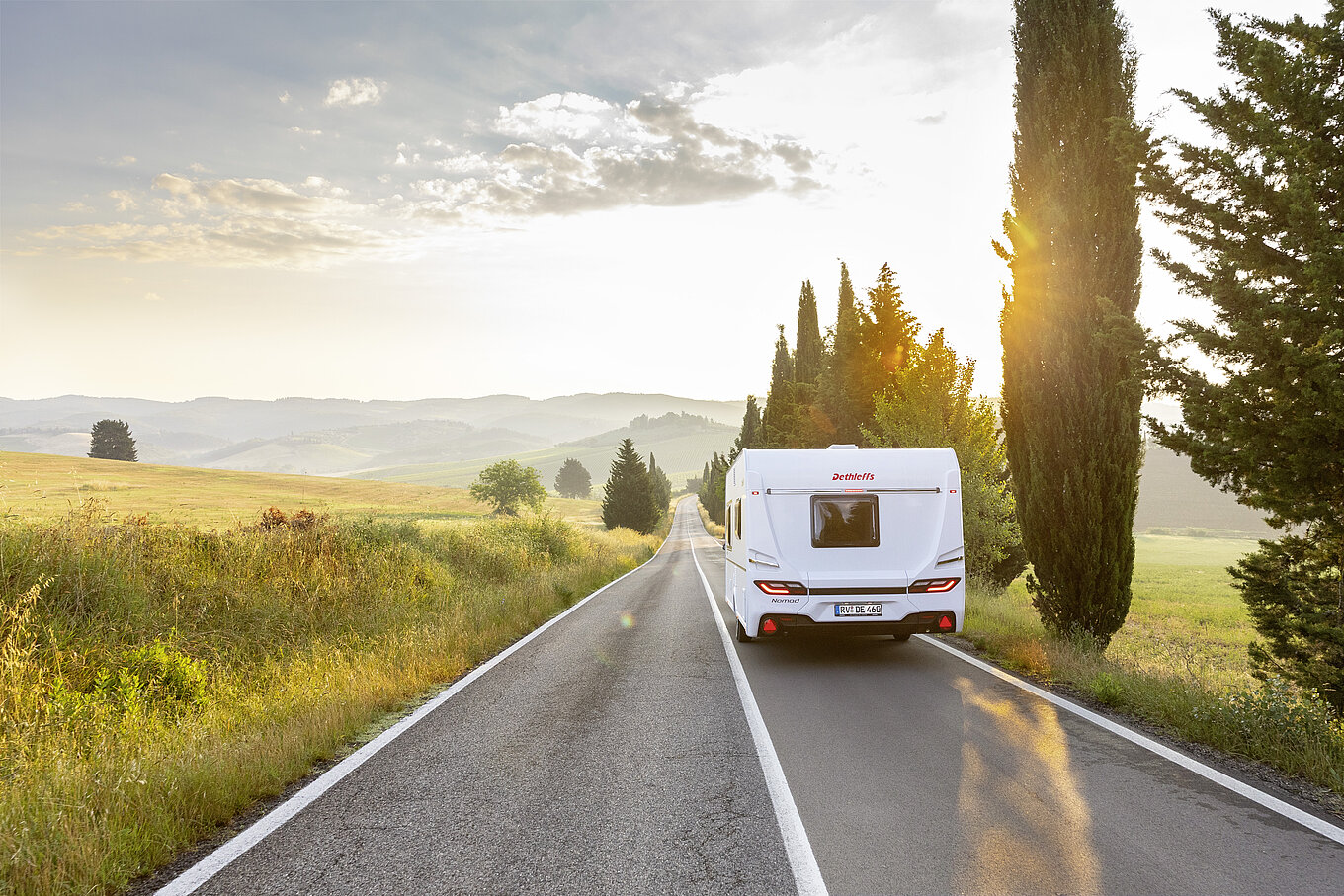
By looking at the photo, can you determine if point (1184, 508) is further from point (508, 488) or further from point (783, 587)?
point (783, 587)

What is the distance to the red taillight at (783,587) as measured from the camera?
8312mm

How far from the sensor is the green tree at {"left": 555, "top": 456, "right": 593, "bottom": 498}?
517ft

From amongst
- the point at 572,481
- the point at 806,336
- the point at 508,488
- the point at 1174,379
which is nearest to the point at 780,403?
the point at 806,336

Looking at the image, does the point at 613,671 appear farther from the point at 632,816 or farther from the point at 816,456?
the point at 632,816

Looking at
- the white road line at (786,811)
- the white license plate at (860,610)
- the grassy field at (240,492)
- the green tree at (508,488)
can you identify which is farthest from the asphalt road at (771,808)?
the green tree at (508,488)

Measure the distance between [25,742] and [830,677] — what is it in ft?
22.6

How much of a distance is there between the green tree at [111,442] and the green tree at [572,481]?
7769 centimetres

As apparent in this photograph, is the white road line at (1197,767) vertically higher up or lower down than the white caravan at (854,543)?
lower down

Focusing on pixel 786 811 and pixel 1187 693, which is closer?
pixel 786 811

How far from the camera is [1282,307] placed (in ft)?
17.7

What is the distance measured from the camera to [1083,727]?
5754 mm

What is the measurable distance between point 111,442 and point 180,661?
116601 millimetres

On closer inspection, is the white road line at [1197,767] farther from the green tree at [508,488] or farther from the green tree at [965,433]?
the green tree at [508,488]

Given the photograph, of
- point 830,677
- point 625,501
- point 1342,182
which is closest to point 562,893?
point 830,677
